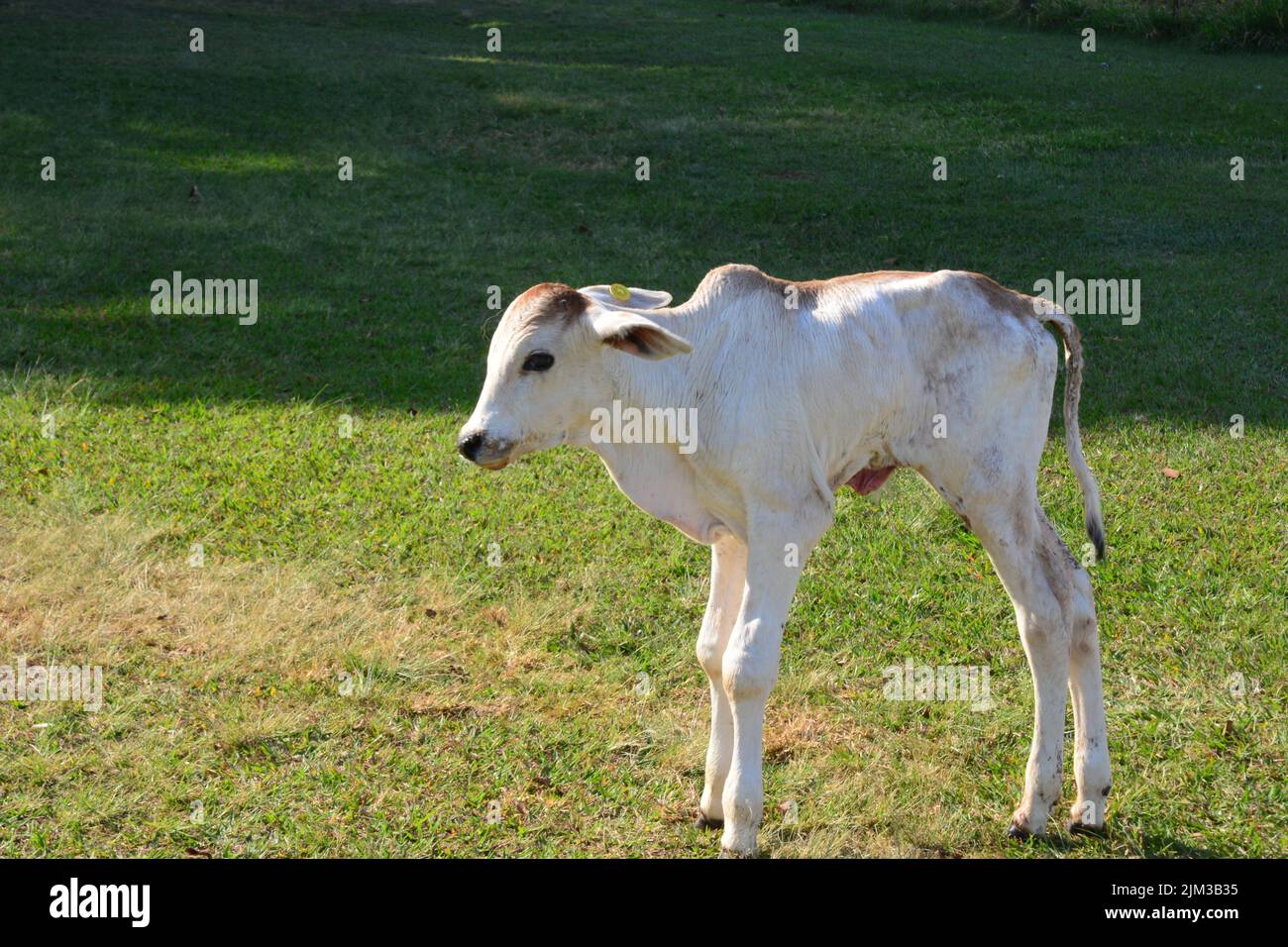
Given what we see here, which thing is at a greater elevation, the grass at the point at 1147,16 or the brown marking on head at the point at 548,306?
the grass at the point at 1147,16

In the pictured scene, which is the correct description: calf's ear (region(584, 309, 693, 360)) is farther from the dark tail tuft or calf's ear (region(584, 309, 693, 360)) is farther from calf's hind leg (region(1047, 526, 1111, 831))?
the dark tail tuft

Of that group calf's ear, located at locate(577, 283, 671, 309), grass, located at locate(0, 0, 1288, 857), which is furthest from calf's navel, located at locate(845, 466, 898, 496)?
grass, located at locate(0, 0, 1288, 857)

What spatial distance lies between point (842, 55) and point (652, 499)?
16.0 m

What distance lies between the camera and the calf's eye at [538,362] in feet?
13.0

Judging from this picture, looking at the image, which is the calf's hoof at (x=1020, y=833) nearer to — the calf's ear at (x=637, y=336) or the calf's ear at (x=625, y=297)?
the calf's ear at (x=637, y=336)

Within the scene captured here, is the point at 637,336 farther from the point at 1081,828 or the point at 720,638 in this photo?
the point at 1081,828

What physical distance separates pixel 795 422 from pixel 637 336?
1.91 feet

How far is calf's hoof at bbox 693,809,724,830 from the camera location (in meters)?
4.61

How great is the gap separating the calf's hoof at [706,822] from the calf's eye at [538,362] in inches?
67.1

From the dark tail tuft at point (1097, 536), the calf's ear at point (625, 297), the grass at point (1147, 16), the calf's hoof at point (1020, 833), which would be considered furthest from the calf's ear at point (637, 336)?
the grass at point (1147, 16)

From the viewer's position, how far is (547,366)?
157 inches

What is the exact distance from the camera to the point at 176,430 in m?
7.98

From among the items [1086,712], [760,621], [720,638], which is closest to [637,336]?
[760,621]

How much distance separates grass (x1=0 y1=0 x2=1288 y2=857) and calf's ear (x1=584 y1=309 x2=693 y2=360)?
175 cm
